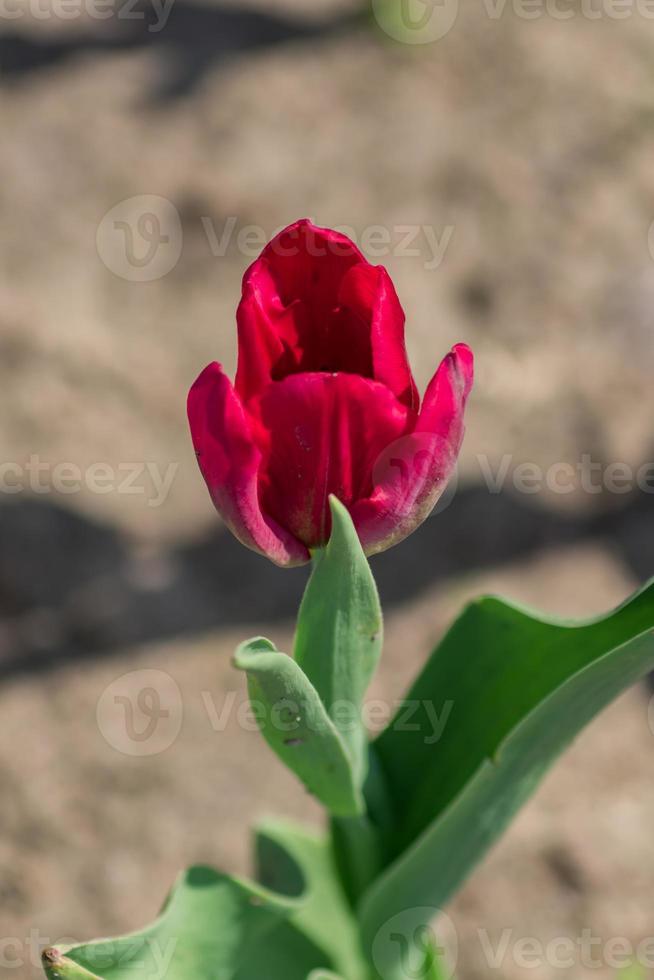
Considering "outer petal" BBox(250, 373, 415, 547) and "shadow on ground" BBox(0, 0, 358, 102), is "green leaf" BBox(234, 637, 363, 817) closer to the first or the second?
"outer petal" BBox(250, 373, 415, 547)

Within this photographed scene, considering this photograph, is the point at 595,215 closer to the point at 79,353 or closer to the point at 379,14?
the point at 379,14

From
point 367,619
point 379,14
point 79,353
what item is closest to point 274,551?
point 367,619

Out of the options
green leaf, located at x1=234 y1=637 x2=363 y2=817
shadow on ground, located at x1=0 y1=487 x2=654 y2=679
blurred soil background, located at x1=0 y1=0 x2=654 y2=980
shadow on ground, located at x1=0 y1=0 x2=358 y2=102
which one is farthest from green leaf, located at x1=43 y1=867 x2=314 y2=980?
shadow on ground, located at x1=0 y1=0 x2=358 y2=102

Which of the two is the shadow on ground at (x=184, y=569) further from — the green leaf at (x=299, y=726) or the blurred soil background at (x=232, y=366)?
the green leaf at (x=299, y=726)

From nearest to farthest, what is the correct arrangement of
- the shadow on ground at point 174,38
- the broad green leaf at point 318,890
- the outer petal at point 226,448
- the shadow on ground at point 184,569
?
1. the outer petal at point 226,448
2. the broad green leaf at point 318,890
3. the shadow on ground at point 184,569
4. the shadow on ground at point 174,38

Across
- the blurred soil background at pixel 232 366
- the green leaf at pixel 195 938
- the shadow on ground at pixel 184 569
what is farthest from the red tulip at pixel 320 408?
the shadow on ground at pixel 184 569
